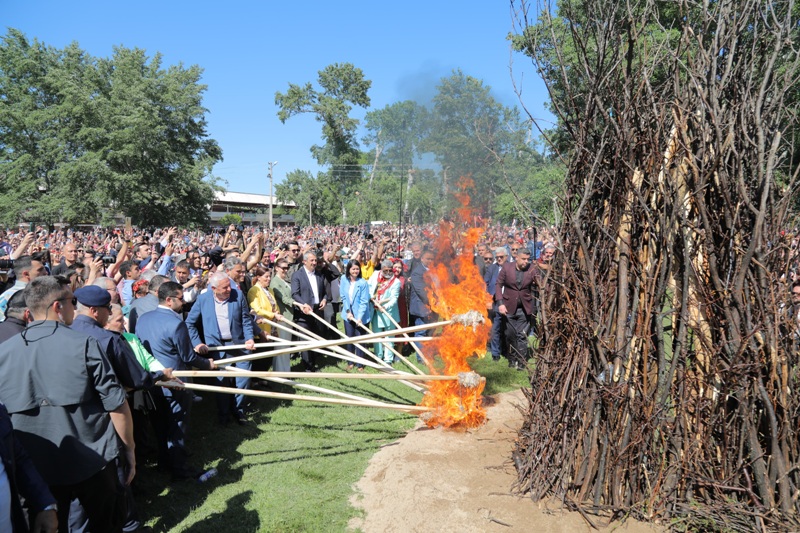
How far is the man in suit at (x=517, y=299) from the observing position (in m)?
10.1

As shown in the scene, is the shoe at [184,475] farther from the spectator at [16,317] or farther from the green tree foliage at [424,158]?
the green tree foliage at [424,158]

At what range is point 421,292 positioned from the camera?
10930mm

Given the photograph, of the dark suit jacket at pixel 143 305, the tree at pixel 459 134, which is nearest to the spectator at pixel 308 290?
the dark suit jacket at pixel 143 305

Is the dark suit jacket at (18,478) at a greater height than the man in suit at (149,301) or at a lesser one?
lesser

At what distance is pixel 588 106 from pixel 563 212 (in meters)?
0.99

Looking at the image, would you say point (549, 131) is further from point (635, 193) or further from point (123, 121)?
point (123, 121)

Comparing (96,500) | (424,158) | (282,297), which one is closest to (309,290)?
(282,297)

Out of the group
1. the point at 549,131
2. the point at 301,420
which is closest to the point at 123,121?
the point at 301,420

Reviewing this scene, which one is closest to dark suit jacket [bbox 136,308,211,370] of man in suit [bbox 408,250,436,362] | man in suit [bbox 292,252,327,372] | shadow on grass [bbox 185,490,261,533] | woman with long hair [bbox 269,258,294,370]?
shadow on grass [bbox 185,490,261,533]

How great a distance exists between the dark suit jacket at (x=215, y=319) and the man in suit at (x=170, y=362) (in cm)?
128

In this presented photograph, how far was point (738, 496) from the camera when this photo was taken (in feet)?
13.9

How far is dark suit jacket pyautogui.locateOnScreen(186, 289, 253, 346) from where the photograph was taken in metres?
7.54

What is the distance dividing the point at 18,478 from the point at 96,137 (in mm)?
44180

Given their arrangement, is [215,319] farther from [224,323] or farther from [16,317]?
[16,317]
